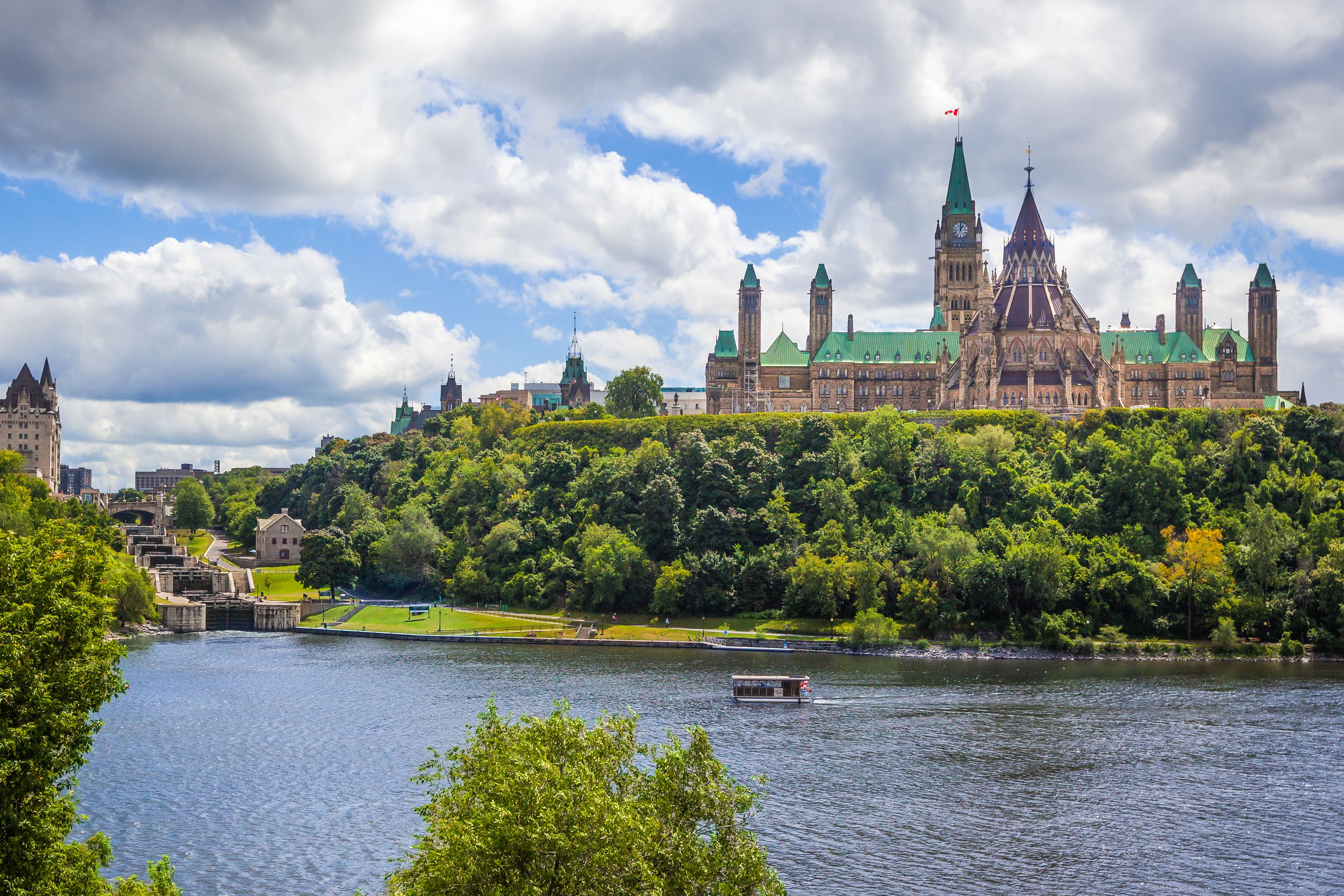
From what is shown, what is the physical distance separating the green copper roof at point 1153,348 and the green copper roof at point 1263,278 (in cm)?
1433

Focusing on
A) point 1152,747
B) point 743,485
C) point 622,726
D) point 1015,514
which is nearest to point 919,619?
point 1015,514

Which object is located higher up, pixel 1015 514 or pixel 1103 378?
pixel 1103 378

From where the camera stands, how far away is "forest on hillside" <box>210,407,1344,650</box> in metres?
101

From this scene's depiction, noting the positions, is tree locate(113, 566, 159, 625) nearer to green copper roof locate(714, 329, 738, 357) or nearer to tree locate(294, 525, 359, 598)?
tree locate(294, 525, 359, 598)

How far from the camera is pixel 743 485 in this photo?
127 metres

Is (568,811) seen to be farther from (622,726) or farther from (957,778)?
(957,778)

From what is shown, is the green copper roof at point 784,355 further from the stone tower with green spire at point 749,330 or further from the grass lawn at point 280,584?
the grass lawn at point 280,584

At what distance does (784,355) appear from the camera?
7131 inches

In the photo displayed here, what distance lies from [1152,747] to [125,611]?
303 ft

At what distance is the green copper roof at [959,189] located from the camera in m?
196

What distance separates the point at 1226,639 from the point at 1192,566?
7.26 m

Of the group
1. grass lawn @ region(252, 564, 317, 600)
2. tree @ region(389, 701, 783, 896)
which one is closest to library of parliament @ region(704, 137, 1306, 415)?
grass lawn @ region(252, 564, 317, 600)

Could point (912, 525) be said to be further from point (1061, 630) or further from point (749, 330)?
point (749, 330)

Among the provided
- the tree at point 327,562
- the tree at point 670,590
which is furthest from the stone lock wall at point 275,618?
the tree at point 670,590
